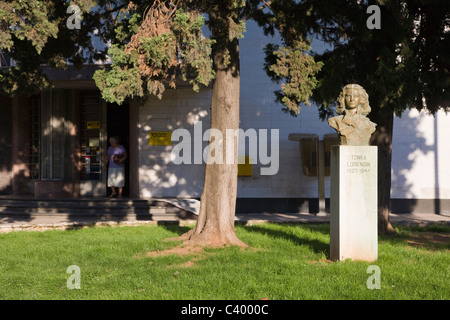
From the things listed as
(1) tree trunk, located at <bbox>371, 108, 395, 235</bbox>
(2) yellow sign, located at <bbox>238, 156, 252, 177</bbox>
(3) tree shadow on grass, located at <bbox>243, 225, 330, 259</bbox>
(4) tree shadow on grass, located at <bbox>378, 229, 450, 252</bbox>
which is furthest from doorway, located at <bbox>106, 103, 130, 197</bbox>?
(4) tree shadow on grass, located at <bbox>378, 229, 450, 252</bbox>

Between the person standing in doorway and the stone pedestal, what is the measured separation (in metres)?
8.82

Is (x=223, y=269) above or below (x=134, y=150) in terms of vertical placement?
below

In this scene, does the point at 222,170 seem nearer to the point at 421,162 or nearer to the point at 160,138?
the point at 160,138

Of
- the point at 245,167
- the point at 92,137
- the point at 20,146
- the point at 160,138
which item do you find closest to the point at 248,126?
the point at 245,167

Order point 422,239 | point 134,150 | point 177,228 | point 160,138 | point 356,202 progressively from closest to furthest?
point 356,202 → point 422,239 → point 177,228 → point 160,138 → point 134,150

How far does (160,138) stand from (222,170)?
681 cm

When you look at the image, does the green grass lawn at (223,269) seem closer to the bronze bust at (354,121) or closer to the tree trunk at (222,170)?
the tree trunk at (222,170)

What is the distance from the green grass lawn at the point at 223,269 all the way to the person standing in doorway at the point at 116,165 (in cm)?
485

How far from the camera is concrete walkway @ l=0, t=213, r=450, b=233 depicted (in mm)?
12227

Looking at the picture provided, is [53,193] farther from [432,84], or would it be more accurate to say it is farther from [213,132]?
[432,84]

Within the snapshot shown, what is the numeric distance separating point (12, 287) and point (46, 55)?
17.1ft

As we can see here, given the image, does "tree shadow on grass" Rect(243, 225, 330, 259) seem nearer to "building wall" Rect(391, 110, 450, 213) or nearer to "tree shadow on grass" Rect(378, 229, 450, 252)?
"tree shadow on grass" Rect(378, 229, 450, 252)

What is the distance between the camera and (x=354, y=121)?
791 centimetres

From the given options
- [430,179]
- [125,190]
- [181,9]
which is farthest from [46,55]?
Answer: [430,179]
